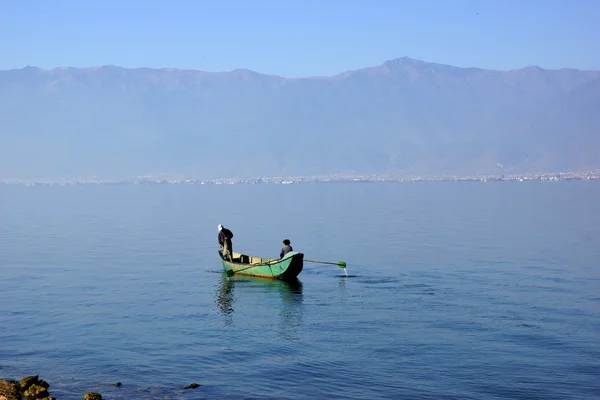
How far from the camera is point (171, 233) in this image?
80.6m

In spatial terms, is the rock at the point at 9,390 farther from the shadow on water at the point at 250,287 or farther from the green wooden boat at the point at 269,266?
the green wooden boat at the point at 269,266

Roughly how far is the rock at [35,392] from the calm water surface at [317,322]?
631 millimetres

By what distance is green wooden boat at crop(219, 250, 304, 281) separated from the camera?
4319 centimetres

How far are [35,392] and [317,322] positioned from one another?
43.4 ft

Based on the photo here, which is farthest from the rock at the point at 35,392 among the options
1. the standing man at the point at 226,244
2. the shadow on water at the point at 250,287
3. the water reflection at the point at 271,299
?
the standing man at the point at 226,244

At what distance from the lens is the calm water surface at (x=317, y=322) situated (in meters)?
25.5

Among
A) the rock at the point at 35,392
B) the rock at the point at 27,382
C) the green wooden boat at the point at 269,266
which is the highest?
the green wooden boat at the point at 269,266

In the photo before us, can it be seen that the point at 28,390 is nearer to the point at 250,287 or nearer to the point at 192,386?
the point at 192,386

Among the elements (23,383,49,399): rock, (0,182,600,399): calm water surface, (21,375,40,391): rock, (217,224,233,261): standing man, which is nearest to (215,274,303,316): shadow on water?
(0,182,600,399): calm water surface

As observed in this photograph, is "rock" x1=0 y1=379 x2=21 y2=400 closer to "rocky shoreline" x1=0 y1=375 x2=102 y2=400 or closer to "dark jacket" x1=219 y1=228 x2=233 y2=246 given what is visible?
"rocky shoreline" x1=0 y1=375 x2=102 y2=400

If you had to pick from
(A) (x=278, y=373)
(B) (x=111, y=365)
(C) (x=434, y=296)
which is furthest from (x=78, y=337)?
(C) (x=434, y=296)

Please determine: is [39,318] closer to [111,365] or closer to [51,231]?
[111,365]

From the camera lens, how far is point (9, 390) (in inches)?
926

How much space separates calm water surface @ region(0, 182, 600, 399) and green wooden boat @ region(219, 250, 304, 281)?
3.34ft
